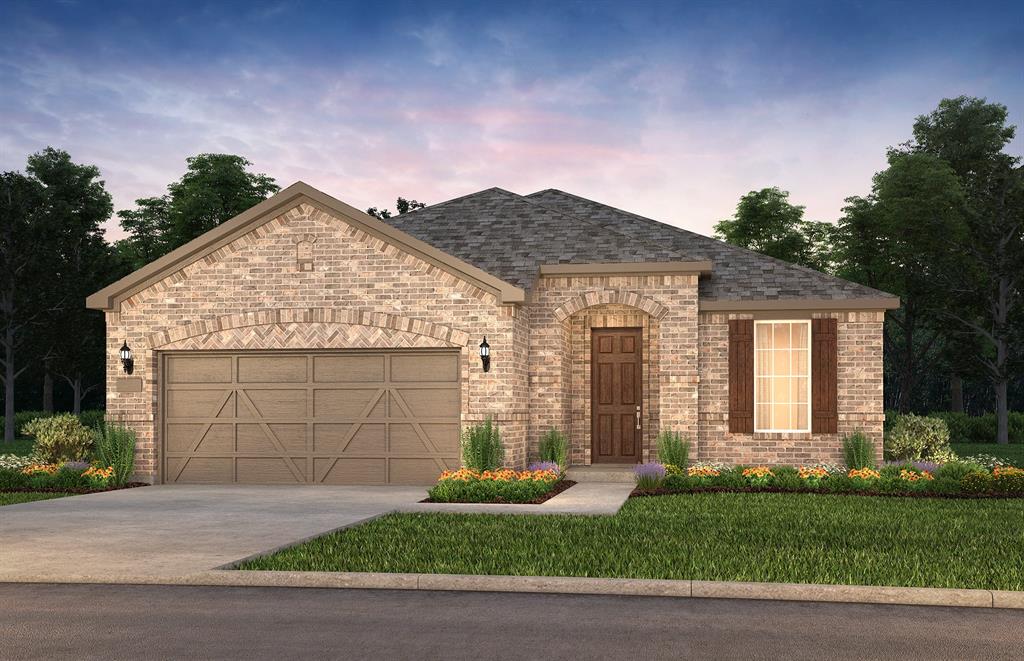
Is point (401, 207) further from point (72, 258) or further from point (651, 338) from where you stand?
point (651, 338)

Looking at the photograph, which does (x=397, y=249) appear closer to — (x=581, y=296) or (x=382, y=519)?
(x=581, y=296)

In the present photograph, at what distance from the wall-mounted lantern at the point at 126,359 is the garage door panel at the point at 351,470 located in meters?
3.81

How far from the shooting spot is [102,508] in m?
15.3

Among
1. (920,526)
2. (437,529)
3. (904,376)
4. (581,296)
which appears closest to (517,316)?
(581,296)

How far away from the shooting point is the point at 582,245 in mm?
21359

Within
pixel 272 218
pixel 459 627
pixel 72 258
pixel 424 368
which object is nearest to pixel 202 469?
pixel 424 368

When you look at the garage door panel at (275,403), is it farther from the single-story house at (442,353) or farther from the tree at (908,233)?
the tree at (908,233)

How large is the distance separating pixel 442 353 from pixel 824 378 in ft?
23.8

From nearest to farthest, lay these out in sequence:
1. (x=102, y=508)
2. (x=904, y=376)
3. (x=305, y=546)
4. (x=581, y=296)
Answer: (x=305, y=546), (x=102, y=508), (x=581, y=296), (x=904, y=376)

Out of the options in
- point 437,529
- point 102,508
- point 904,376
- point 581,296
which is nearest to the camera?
point 437,529

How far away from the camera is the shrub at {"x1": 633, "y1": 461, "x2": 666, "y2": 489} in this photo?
1730 cm

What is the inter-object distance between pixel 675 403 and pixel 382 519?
8144 millimetres

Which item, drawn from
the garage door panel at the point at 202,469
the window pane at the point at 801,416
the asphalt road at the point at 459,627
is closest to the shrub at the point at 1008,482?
the window pane at the point at 801,416

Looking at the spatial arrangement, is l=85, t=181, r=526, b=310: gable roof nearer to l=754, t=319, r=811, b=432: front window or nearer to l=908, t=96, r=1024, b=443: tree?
l=754, t=319, r=811, b=432: front window
